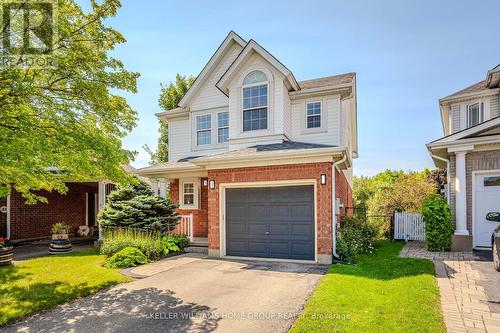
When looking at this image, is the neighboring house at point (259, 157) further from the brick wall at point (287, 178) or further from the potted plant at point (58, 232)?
the potted plant at point (58, 232)

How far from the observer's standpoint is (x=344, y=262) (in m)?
9.24

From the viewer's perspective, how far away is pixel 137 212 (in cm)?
1185

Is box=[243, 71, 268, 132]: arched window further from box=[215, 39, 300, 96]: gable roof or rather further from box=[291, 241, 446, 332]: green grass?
box=[291, 241, 446, 332]: green grass

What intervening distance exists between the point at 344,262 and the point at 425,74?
33.0ft

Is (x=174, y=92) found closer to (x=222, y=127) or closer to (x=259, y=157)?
(x=222, y=127)

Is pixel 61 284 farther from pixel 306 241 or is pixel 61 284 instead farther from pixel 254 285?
pixel 306 241

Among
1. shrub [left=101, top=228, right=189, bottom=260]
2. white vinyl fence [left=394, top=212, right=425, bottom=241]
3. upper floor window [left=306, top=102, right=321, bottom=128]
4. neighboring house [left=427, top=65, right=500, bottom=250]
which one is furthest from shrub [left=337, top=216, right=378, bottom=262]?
shrub [left=101, top=228, right=189, bottom=260]

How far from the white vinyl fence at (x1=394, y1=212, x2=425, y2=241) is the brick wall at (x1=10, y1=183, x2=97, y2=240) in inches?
704

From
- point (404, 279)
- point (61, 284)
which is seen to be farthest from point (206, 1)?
point (404, 279)

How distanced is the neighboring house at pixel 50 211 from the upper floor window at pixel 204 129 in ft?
12.0

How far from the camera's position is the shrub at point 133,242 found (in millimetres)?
10609

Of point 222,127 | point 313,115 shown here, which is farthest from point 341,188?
point 222,127

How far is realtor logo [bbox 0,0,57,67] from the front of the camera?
19.6 ft

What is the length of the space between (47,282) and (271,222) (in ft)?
21.2
